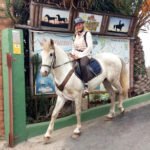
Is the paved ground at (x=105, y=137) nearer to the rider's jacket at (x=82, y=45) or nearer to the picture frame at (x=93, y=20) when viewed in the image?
the rider's jacket at (x=82, y=45)

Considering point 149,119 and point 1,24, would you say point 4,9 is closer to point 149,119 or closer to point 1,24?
point 1,24

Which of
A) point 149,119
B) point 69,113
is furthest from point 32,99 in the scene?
point 149,119

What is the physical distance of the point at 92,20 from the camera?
34.9ft

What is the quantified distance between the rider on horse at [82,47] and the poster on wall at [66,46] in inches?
49.8

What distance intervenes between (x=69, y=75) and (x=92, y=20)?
278 centimetres

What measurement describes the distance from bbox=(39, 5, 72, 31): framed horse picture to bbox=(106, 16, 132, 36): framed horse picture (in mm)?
1484

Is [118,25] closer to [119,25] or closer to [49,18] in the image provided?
[119,25]

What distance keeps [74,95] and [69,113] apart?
167 cm

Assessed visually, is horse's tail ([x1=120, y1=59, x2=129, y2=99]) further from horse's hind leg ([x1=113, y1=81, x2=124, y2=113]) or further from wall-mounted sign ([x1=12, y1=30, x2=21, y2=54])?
wall-mounted sign ([x1=12, y1=30, x2=21, y2=54])

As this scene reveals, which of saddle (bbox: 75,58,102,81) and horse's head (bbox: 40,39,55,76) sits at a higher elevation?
horse's head (bbox: 40,39,55,76)

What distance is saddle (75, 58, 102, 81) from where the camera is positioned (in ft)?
28.1

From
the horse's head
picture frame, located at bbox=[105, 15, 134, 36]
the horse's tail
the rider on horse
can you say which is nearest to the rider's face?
the rider on horse

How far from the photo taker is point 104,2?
1127cm

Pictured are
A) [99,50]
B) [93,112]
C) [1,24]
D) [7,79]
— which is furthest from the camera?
[99,50]
